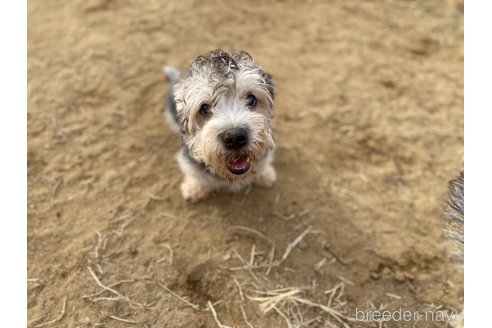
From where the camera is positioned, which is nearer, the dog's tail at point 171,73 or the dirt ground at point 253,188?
the dirt ground at point 253,188

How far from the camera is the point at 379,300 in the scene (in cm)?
446

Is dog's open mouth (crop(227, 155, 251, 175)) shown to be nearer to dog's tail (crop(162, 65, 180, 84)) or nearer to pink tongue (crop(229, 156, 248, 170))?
pink tongue (crop(229, 156, 248, 170))

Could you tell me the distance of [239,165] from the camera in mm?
4188

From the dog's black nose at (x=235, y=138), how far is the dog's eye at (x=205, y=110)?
→ 0.33 m

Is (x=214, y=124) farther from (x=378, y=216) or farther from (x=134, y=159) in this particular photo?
(x=378, y=216)

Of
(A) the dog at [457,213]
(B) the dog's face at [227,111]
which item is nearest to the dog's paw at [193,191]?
(B) the dog's face at [227,111]

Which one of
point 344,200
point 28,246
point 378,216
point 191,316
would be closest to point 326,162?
point 344,200

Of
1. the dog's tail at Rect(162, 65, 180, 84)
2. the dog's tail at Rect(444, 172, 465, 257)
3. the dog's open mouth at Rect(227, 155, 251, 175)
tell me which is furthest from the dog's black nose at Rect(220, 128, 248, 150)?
the dog's tail at Rect(162, 65, 180, 84)

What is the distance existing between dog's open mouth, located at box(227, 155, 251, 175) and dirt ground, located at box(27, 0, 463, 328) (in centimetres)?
100

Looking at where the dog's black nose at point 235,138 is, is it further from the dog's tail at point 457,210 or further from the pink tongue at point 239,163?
the dog's tail at point 457,210

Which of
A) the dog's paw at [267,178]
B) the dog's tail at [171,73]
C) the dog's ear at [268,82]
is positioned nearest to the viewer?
the dog's ear at [268,82]

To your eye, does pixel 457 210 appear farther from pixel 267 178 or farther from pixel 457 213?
pixel 267 178

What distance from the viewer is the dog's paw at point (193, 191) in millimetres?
5035

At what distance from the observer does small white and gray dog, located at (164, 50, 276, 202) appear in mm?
3973
